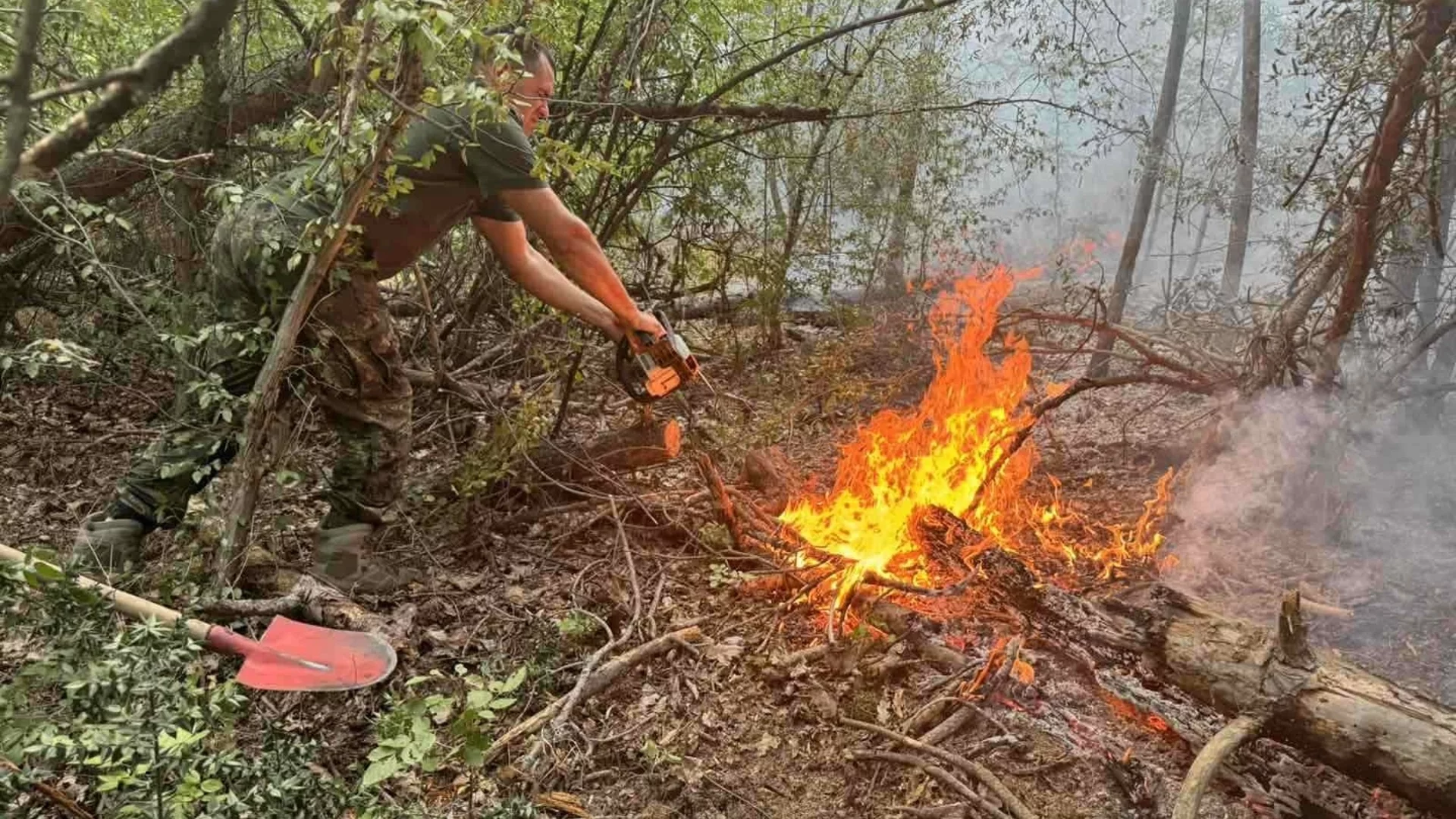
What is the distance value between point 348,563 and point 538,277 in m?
1.36

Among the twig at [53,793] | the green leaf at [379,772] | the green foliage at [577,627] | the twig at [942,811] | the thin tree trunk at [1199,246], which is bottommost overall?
the twig at [53,793]

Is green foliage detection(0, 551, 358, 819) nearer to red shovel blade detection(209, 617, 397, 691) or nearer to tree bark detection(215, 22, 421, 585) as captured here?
red shovel blade detection(209, 617, 397, 691)

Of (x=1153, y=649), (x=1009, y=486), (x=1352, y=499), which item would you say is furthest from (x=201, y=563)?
(x=1352, y=499)

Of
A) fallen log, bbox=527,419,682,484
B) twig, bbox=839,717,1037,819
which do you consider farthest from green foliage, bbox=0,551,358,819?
fallen log, bbox=527,419,682,484

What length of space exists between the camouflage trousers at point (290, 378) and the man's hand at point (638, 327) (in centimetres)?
92

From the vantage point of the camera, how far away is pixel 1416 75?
3.42 m

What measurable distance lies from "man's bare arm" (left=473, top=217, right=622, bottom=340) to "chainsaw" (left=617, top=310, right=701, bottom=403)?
10 centimetres

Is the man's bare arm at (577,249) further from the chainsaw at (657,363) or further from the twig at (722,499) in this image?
the twig at (722,499)

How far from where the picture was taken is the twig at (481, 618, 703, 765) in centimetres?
241

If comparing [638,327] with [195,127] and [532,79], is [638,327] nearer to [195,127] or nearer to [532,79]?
[532,79]

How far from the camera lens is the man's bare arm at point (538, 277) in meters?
3.18

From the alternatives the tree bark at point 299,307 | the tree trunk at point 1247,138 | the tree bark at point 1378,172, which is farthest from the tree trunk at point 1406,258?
the tree bark at point 299,307

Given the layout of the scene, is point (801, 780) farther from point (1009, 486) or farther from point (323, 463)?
point (323, 463)

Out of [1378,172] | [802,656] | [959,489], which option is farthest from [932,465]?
[1378,172]
